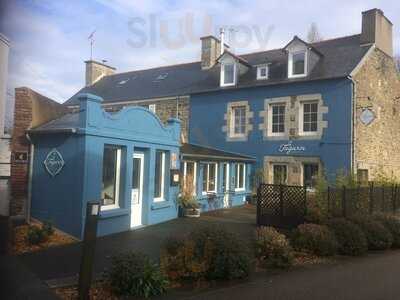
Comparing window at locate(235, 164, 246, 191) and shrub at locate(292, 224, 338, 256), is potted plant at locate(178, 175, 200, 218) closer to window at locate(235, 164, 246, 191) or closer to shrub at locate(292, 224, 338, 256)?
window at locate(235, 164, 246, 191)

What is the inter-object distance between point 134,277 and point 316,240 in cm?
456

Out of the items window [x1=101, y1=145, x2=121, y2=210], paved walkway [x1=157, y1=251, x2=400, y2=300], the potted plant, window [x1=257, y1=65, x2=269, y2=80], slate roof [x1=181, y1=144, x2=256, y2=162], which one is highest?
window [x1=257, y1=65, x2=269, y2=80]

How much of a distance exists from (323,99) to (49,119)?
40.5 feet

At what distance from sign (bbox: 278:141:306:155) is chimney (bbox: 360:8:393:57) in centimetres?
617

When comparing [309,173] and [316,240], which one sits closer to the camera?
[316,240]

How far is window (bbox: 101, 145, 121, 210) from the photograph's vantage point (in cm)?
1087

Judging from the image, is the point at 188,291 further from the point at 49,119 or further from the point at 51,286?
the point at 49,119

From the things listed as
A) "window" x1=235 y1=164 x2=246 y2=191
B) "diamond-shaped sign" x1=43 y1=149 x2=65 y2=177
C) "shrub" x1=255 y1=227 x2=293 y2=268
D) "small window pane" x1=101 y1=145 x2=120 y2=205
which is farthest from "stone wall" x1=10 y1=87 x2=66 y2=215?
"window" x1=235 y1=164 x2=246 y2=191

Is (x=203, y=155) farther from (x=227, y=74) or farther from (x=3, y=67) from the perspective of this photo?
(x=3, y=67)

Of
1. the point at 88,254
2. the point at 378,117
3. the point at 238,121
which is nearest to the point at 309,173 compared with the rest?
the point at 238,121

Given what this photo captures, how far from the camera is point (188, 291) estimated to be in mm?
6059

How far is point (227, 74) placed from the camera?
72.6 feet

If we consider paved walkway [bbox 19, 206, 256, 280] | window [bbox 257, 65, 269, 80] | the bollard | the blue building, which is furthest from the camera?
window [bbox 257, 65, 269, 80]

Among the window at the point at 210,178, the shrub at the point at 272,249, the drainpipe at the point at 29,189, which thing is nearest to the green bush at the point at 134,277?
the shrub at the point at 272,249
